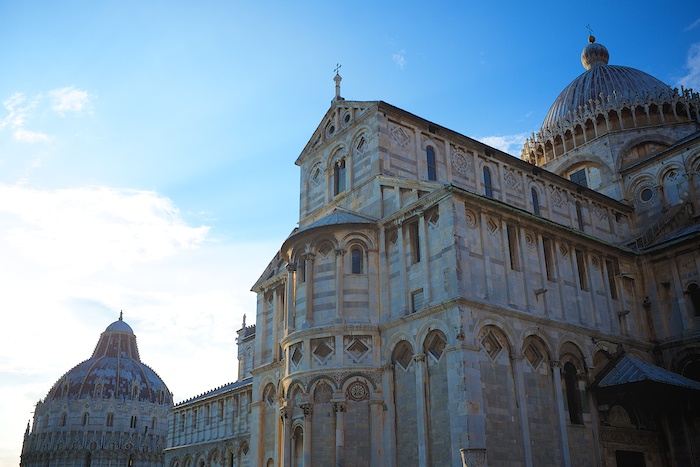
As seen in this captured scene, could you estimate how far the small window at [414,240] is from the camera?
26.5m

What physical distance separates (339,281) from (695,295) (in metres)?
16.6

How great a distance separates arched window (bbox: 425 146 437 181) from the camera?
102 ft

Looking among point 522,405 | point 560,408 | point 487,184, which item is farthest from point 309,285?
point 560,408

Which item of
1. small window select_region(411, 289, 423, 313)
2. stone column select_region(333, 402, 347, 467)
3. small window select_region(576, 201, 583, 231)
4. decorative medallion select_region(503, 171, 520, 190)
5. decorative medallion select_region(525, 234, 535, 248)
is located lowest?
stone column select_region(333, 402, 347, 467)

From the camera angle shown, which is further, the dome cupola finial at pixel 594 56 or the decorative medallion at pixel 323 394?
the dome cupola finial at pixel 594 56

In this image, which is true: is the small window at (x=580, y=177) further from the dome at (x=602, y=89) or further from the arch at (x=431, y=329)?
the arch at (x=431, y=329)

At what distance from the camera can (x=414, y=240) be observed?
2688 cm

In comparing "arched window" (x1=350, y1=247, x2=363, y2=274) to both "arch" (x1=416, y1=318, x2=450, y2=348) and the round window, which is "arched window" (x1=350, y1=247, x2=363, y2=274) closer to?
"arch" (x1=416, y1=318, x2=450, y2=348)

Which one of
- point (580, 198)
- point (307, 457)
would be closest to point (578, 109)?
point (580, 198)

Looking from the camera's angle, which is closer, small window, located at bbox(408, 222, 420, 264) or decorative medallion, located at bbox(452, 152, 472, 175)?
small window, located at bbox(408, 222, 420, 264)

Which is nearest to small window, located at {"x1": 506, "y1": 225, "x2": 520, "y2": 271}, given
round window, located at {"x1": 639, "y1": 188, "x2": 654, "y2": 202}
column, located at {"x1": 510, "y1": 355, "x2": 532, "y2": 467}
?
column, located at {"x1": 510, "y1": 355, "x2": 532, "y2": 467}

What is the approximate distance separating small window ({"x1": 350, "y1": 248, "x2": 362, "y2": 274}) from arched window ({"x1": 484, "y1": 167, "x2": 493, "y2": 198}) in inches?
318

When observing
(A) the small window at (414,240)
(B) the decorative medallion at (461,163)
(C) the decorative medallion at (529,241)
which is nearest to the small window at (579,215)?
(B) the decorative medallion at (461,163)

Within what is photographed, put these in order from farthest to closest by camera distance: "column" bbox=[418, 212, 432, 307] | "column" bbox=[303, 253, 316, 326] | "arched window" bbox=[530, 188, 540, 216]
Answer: "arched window" bbox=[530, 188, 540, 216]
"column" bbox=[303, 253, 316, 326]
"column" bbox=[418, 212, 432, 307]
